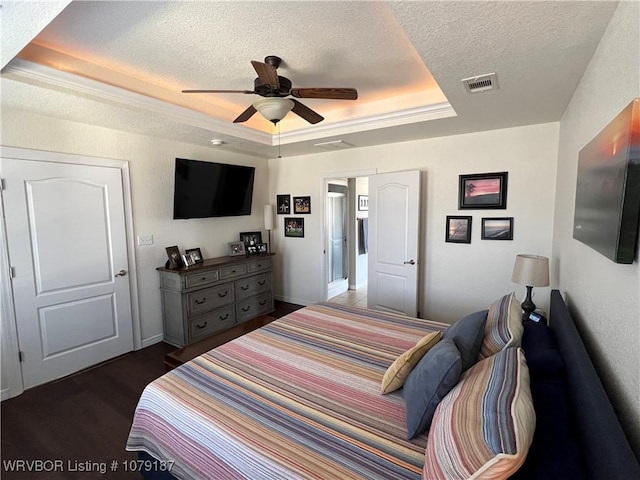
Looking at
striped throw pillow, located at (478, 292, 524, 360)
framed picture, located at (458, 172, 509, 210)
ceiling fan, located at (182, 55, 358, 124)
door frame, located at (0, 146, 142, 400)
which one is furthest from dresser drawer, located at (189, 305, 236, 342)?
framed picture, located at (458, 172, 509, 210)

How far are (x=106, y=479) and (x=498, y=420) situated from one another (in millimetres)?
2208

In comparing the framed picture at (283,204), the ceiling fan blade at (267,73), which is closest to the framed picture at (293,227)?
the framed picture at (283,204)

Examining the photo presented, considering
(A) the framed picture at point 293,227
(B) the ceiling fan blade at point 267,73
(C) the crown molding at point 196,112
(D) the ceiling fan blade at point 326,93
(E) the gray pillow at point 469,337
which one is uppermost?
(C) the crown molding at point 196,112

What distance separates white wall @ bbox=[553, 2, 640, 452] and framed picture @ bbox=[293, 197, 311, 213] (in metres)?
3.30

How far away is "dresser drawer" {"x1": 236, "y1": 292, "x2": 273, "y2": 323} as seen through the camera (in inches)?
162

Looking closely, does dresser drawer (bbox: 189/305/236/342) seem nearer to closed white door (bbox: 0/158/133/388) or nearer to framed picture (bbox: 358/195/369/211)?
closed white door (bbox: 0/158/133/388)

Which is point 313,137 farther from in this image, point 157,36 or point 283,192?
point 157,36

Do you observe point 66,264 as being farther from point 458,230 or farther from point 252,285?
point 458,230

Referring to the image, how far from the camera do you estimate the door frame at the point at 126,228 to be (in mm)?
2547

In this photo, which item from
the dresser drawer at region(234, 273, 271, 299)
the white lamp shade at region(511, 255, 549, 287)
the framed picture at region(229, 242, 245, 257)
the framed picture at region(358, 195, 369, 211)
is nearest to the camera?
the white lamp shade at region(511, 255, 549, 287)

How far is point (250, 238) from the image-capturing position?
4.74 meters

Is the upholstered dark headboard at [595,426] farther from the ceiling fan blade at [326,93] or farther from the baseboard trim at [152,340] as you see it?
the baseboard trim at [152,340]

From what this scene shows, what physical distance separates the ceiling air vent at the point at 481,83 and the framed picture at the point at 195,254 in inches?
133

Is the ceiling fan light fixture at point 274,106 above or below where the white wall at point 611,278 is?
above
